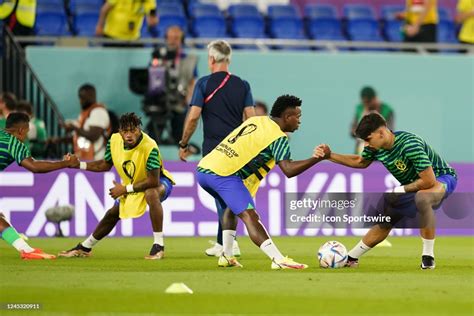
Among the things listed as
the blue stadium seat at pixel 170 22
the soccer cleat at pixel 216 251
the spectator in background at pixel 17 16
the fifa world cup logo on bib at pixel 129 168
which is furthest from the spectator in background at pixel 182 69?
the fifa world cup logo on bib at pixel 129 168

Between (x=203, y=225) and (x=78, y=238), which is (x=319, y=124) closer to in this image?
(x=203, y=225)

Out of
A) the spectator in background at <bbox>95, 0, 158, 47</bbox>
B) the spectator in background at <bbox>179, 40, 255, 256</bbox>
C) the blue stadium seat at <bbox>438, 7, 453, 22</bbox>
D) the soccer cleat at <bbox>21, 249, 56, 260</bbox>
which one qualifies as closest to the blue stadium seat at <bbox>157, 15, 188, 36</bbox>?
the spectator in background at <bbox>95, 0, 158, 47</bbox>

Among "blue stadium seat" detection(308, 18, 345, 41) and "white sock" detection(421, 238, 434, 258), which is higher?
"blue stadium seat" detection(308, 18, 345, 41)

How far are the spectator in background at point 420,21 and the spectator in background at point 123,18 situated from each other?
4703mm

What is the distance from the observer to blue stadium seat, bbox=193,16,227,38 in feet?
78.5

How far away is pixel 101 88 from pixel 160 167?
26.4 feet

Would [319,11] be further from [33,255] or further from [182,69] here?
[33,255]

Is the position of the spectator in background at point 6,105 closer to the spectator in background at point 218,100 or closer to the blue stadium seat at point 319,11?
the spectator in background at point 218,100

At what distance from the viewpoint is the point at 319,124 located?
2298cm

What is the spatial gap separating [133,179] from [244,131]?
231 centimetres

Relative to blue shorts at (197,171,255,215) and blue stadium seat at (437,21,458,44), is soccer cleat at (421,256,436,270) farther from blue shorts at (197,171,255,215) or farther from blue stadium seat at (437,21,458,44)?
blue stadium seat at (437,21,458,44)

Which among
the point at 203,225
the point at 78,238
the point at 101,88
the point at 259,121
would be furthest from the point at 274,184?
the point at 259,121

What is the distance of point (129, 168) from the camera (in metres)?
14.3

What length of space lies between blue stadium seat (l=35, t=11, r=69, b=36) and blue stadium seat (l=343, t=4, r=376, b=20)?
5.97 metres
